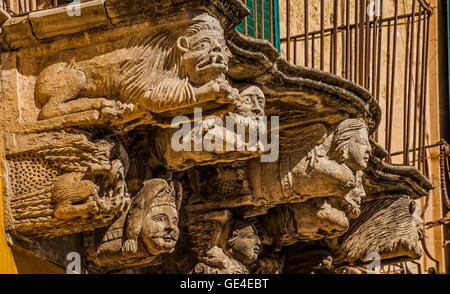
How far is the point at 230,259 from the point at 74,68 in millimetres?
1775

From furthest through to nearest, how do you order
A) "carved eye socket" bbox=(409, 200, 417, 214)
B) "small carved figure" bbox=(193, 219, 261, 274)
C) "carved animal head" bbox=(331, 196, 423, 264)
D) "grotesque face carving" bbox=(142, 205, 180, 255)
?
"carved eye socket" bbox=(409, 200, 417, 214) → "carved animal head" bbox=(331, 196, 423, 264) → "small carved figure" bbox=(193, 219, 261, 274) → "grotesque face carving" bbox=(142, 205, 180, 255)

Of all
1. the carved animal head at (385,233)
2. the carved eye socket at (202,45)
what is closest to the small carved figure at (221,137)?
the carved eye socket at (202,45)

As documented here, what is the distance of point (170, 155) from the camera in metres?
7.55

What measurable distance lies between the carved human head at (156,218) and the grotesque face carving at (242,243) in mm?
777

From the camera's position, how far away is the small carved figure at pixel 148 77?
265 inches

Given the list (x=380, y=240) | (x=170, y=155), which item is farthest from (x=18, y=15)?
(x=380, y=240)

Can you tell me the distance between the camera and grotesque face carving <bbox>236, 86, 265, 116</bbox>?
743cm

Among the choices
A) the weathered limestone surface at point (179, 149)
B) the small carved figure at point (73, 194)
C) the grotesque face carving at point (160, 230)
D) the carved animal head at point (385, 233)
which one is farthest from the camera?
the carved animal head at point (385, 233)

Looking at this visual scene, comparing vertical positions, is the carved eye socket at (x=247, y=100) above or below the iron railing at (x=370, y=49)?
below

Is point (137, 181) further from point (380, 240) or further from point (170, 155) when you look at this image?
point (380, 240)

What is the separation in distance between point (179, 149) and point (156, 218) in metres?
0.36

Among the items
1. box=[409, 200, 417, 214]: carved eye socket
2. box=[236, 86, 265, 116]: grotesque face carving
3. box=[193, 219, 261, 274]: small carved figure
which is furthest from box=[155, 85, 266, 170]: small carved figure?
box=[409, 200, 417, 214]: carved eye socket

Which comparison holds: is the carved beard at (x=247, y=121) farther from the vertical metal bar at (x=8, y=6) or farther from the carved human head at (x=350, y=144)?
the vertical metal bar at (x=8, y=6)

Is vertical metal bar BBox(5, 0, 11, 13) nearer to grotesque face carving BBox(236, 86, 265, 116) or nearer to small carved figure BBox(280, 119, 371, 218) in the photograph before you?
grotesque face carving BBox(236, 86, 265, 116)
